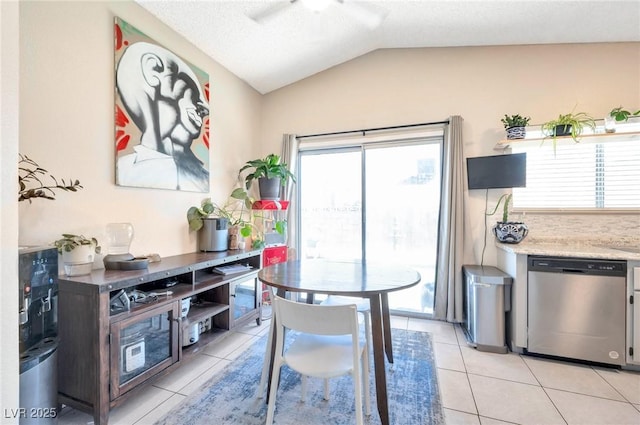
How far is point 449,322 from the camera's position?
308 cm

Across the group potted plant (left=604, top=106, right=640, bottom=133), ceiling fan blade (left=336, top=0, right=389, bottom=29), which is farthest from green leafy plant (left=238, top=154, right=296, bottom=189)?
potted plant (left=604, top=106, right=640, bottom=133)

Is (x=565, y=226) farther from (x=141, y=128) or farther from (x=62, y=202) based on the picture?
(x=62, y=202)

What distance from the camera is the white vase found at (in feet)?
5.45

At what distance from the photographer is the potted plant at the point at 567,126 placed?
8.36ft

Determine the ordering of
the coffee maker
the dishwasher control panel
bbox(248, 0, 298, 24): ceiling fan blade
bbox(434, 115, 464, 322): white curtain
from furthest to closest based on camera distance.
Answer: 1. bbox(434, 115, 464, 322): white curtain
2. the dishwasher control panel
3. bbox(248, 0, 298, 24): ceiling fan blade
4. the coffee maker

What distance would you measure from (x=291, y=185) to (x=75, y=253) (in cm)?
239

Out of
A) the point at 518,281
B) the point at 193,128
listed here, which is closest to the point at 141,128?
the point at 193,128

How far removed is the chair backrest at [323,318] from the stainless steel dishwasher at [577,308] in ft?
6.31

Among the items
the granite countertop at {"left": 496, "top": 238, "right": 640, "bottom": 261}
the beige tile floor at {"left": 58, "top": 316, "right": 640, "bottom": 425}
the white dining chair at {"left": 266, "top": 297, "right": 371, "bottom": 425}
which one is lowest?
the beige tile floor at {"left": 58, "top": 316, "right": 640, "bottom": 425}

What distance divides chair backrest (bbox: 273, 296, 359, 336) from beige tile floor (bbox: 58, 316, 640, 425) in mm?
978

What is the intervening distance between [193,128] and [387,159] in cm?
224

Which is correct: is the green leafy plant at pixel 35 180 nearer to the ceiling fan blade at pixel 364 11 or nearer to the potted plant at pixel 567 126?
the ceiling fan blade at pixel 364 11

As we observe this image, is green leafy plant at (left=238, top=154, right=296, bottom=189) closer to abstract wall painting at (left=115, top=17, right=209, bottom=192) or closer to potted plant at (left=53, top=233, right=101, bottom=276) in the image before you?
abstract wall painting at (left=115, top=17, right=209, bottom=192)

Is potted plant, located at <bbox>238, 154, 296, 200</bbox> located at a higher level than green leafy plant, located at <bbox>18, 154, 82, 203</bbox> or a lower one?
higher
